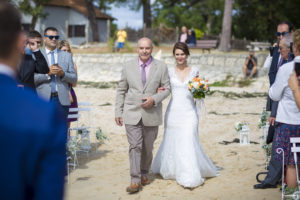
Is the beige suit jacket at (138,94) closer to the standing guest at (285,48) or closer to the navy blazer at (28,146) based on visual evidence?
the standing guest at (285,48)

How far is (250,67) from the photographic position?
61.0 feet

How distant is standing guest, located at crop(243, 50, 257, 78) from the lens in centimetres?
1833

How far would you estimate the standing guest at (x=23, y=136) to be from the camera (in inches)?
54.7

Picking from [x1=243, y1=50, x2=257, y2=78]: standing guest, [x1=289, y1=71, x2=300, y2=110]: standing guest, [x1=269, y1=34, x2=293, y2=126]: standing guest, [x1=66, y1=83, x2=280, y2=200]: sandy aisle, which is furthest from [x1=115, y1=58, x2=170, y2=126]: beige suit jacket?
[x1=243, y1=50, x2=257, y2=78]: standing guest

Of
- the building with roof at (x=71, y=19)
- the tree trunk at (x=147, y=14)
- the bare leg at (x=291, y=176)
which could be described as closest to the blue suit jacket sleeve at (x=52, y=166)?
the bare leg at (x=291, y=176)

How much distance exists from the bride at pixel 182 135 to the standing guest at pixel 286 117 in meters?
1.40

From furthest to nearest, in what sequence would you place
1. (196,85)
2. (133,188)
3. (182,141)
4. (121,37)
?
(121,37)
(182,141)
(196,85)
(133,188)

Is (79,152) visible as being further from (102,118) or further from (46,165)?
(46,165)

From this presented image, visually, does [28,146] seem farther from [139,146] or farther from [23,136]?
[139,146]

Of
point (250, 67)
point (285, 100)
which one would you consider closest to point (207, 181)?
point (285, 100)

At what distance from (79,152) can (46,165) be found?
7.05 m

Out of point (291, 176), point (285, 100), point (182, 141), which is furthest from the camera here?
point (182, 141)

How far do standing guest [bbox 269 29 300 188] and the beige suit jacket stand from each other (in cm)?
169

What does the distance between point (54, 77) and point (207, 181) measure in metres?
2.77
